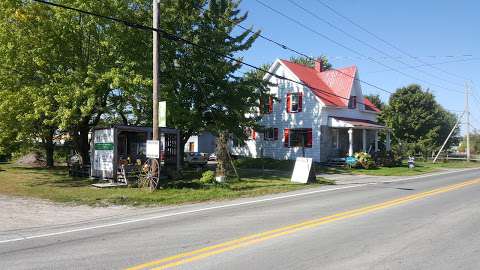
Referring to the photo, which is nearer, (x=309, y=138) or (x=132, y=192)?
(x=132, y=192)

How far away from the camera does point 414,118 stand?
173ft

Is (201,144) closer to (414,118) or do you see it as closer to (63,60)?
(414,118)

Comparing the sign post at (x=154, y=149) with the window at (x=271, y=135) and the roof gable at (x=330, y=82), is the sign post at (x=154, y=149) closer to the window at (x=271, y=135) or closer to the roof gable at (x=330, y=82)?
the roof gable at (x=330, y=82)

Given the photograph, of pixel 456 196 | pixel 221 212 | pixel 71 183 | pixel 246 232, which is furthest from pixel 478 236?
pixel 71 183

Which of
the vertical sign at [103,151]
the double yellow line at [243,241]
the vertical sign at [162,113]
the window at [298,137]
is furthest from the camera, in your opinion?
the window at [298,137]

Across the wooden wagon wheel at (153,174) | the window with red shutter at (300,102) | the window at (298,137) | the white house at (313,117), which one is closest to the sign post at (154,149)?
the wooden wagon wheel at (153,174)

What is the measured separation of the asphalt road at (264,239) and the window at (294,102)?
82.4 ft

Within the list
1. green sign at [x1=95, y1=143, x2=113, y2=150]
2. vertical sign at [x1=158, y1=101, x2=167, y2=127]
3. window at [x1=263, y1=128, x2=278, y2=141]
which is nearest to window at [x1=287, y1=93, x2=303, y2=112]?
window at [x1=263, y1=128, x2=278, y2=141]

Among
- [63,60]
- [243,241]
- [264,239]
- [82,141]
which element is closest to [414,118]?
[82,141]

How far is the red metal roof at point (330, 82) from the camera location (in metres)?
37.6

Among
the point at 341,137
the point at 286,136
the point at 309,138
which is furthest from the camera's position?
the point at 341,137

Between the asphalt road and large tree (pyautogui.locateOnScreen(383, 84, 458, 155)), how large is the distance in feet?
136

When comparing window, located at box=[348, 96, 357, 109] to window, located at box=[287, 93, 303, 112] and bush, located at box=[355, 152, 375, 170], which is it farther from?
bush, located at box=[355, 152, 375, 170]

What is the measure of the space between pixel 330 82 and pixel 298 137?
262 inches
